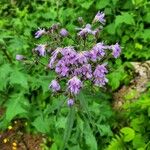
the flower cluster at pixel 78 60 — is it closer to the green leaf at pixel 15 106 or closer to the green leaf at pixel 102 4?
the green leaf at pixel 15 106

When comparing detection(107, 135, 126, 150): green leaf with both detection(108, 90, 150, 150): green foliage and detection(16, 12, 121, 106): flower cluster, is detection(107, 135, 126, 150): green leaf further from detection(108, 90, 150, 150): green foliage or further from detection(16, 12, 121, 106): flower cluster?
detection(16, 12, 121, 106): flower cluster

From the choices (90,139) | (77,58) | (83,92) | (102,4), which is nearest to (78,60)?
(77,58)

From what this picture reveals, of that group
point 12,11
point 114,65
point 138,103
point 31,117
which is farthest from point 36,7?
point 138,103

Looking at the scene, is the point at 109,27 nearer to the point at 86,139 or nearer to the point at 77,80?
the point at 86,139

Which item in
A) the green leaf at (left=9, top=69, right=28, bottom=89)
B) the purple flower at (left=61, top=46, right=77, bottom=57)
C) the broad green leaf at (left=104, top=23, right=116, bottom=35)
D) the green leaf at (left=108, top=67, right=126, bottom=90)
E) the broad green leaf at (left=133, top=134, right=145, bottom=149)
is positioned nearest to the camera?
the purple flower at (left=61, top=46, right=77, bottom=57)

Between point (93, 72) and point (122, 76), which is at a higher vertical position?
point (93, 72)

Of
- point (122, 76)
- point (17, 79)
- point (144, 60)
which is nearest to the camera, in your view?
point (17, 79)

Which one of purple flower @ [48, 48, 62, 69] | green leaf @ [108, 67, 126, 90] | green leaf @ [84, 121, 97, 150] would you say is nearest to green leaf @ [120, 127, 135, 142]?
green leaf @ [84, 121, 97, 150]

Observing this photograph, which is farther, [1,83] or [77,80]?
[1,83]
